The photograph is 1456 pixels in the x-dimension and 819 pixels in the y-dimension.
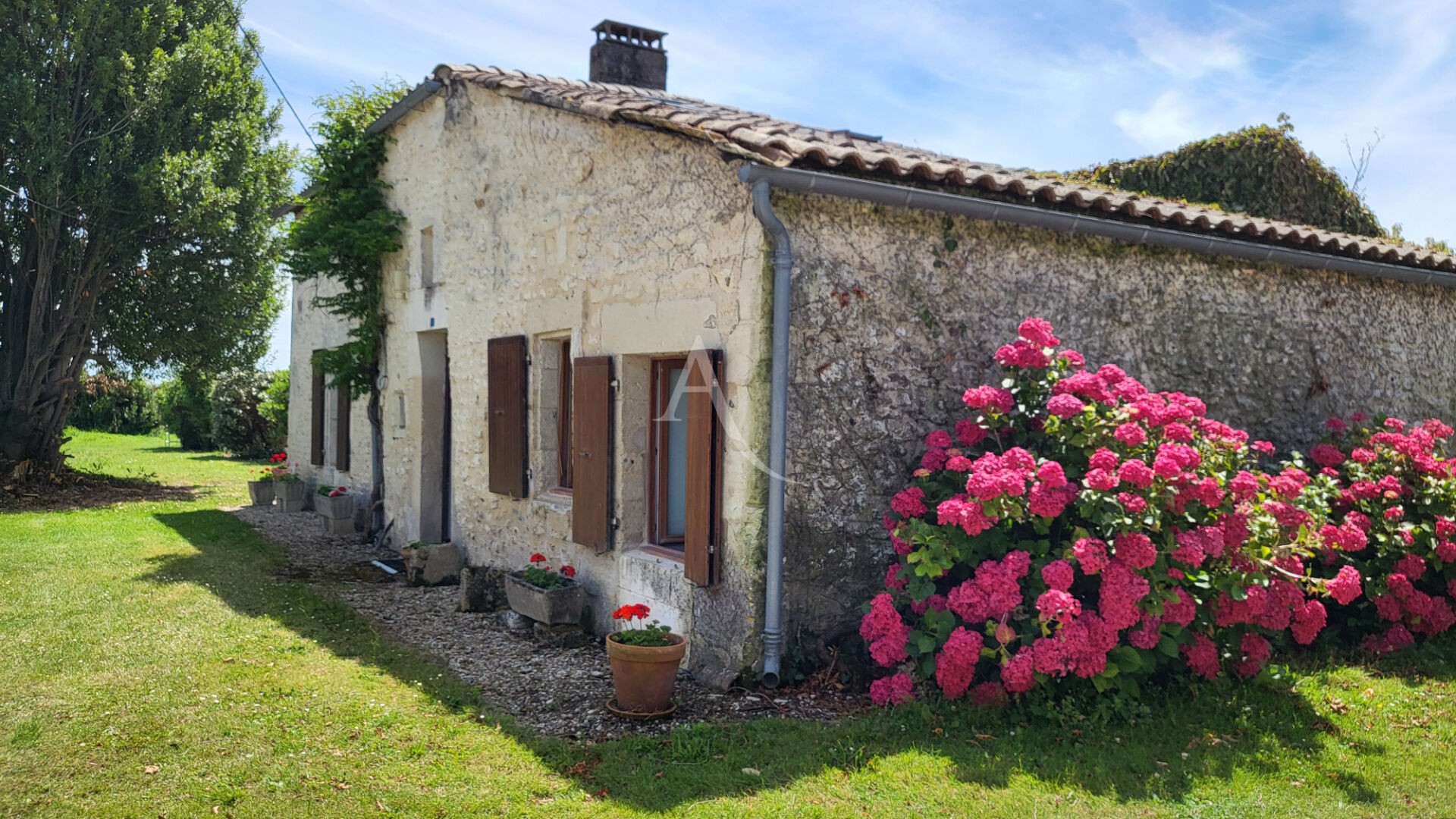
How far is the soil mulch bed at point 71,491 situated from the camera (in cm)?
1298

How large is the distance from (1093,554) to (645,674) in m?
2.19

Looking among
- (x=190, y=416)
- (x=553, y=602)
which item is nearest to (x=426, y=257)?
(x=553, y=602)

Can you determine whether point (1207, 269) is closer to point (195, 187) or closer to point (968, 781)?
point (968, 781)

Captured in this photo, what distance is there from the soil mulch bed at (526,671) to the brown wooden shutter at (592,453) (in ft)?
2.53

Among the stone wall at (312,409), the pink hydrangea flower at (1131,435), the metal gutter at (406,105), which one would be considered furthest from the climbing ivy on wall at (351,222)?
the pink hydrangea flower at (1131,435)

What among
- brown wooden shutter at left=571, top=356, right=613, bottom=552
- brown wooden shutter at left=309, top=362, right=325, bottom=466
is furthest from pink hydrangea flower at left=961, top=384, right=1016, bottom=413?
brown wooden shutter at left=309, top=362, right=325, bottom=466

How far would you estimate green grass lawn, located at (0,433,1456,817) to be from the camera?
12.7 feet

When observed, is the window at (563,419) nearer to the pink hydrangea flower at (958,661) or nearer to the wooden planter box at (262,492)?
the pink hydrangea flower at (958,661)

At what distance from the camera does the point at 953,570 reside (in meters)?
5.10

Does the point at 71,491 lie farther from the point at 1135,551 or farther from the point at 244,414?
the point at 1135,551

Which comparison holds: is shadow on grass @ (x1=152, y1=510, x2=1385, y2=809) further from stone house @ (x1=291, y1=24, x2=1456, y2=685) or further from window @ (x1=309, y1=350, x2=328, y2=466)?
window @ (x1=309, y1=350, x2=328, y2=466)

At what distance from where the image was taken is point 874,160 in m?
5.13

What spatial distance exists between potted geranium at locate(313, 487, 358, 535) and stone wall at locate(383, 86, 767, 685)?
3.64 feet

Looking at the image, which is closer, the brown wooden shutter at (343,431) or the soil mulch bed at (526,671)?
the soil mulch bed at (526,671)
